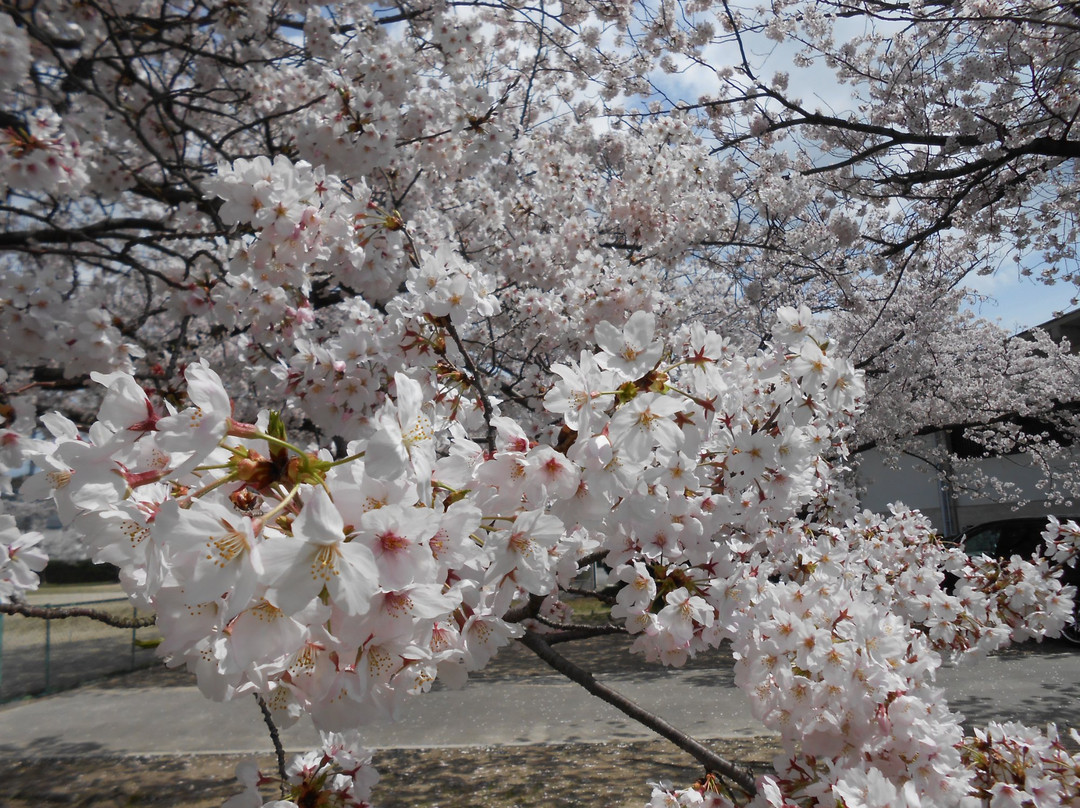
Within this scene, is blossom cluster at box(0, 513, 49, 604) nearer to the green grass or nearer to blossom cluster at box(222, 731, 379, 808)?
blossom cluster at box(222, 731, 379, 808)


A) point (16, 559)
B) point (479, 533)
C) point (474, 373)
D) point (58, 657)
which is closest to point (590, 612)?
A: point (58, 657)

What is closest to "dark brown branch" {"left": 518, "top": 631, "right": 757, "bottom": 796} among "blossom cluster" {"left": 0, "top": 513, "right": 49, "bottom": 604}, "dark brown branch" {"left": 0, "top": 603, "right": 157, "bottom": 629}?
"dark brown branch" {"left": 0, "top": 603, "right": 157, "bottom": 629}

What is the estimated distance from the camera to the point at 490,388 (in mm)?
4930

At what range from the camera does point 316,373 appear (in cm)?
291

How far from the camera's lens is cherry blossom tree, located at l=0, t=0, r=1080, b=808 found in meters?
0.96

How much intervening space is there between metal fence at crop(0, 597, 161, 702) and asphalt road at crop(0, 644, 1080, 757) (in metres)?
0.53

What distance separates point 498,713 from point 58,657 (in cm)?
665

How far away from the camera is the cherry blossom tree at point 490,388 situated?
0.96m

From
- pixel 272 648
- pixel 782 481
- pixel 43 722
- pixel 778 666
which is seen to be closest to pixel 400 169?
pixel 782 481

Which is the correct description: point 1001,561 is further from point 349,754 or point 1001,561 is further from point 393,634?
point 393,634

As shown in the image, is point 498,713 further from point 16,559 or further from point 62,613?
point 16,559

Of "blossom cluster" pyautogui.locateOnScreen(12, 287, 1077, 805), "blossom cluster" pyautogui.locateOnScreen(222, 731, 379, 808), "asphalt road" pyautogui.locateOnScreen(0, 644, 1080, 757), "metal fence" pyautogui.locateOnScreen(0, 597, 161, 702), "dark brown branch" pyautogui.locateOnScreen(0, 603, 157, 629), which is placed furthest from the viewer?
"metal fence" pyautogui.locateOnScreen(0, 597, 161, 702)

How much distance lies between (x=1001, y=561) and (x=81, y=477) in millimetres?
4717

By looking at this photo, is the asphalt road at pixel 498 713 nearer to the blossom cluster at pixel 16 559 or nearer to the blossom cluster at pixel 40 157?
the blossom cluster at pixel 16 559
